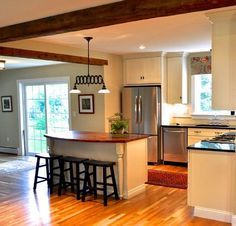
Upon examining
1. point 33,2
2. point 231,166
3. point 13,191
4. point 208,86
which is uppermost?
point 33,2

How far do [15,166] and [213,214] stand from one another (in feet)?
15.9

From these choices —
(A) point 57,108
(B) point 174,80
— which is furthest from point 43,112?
(B) point 174,80

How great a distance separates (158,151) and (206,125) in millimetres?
1190

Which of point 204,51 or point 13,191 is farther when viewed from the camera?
point 204,51

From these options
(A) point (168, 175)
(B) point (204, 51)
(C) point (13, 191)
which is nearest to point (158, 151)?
(A) point (168, 175)

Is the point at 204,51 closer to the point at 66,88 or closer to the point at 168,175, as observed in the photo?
the point at 168,175

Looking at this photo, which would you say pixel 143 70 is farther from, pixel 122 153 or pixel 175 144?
pixel 122 153

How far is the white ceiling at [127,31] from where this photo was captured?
3012 millimetres

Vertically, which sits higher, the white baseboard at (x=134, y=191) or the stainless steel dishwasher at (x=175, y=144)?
the stainless steel dishwasher at (x=175, y=144)

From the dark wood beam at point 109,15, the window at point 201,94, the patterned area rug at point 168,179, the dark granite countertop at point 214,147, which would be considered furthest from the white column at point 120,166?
the window at point 201,94

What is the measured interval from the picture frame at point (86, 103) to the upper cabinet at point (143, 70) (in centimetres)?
92

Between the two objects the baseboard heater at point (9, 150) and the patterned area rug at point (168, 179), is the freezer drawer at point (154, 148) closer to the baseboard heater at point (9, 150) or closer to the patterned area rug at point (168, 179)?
the patterned area rug at point (168, 179)

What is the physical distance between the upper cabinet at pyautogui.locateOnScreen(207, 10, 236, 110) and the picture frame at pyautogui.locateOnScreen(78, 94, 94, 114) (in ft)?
12.7

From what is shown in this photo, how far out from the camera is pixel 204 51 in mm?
6750
